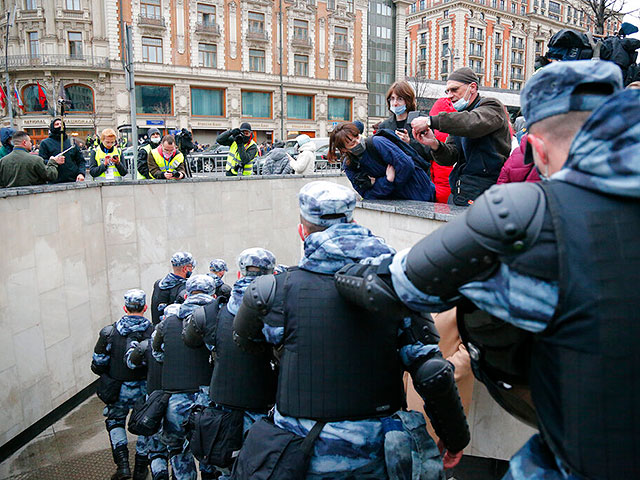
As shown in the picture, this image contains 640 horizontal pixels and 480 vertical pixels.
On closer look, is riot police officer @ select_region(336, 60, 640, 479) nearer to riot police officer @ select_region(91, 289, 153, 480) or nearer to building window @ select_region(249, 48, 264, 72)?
riot police officer @ select_region(91, 289, 153, 480)

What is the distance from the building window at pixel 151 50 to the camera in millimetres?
37219

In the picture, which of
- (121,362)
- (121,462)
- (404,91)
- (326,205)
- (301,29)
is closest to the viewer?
(326,205)

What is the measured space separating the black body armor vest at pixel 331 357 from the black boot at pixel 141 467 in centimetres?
380

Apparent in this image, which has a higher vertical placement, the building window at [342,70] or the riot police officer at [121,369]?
the building window at [342,70]

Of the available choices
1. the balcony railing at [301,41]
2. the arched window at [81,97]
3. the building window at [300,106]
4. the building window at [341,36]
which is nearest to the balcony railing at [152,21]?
the arched window at [81,97]

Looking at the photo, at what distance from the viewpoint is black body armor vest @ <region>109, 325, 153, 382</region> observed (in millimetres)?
5543

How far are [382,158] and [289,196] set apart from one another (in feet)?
18.4

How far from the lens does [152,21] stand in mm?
37000

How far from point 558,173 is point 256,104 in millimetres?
42676

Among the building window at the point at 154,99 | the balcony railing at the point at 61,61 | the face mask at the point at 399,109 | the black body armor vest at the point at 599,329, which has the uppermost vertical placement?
the balcony railing at the point at 61,61

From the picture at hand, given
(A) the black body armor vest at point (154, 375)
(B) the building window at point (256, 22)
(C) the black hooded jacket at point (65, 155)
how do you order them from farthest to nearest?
(B) the building window at point (256, 22), (C) the black hooded jacket at point (65, 155), (A) the black body armor vest at point (154, 375)

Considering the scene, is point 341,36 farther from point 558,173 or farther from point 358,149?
point 558,173

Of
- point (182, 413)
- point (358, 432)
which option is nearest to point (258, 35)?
point (182, 413)

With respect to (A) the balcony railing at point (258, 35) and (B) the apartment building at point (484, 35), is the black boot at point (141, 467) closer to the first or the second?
(A) the balcony railing at point (258, 35)
